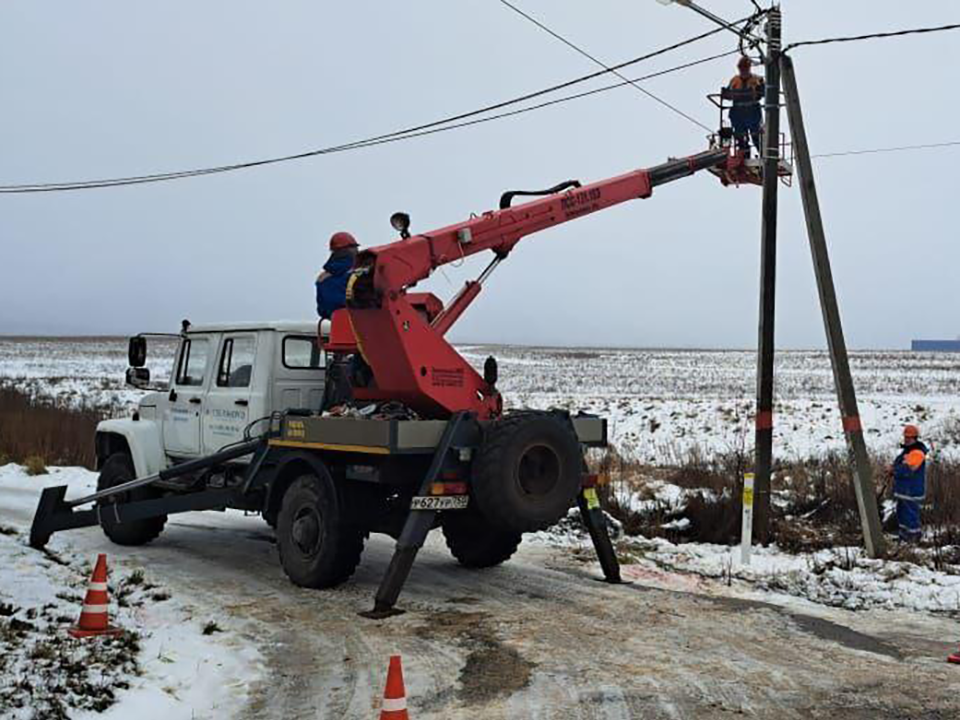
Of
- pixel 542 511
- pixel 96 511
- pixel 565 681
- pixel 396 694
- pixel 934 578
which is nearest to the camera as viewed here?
pixel 396 694

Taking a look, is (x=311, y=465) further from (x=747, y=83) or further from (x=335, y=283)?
(x=747, y=83)

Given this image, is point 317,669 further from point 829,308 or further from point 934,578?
point 829,308

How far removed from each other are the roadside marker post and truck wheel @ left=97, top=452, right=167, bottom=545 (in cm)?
617

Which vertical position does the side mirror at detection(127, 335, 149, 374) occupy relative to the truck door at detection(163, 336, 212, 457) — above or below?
above

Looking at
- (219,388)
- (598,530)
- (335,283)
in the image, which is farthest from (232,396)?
(598,530)

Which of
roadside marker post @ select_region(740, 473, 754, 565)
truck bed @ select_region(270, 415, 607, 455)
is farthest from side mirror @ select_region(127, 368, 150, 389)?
roadside marker post @ select_region(740, 473, 754, 565)

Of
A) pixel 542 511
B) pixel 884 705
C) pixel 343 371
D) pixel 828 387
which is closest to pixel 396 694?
pixel 884 705

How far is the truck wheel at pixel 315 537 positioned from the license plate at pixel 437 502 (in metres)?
0.86

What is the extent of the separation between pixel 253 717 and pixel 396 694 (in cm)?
156

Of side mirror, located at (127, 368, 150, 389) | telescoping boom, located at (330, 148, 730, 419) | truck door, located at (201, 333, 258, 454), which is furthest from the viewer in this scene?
side mirror, located at (127, 368, 150, 389)

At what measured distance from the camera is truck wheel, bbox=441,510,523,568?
10023 millimetres

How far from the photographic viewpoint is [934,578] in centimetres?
954

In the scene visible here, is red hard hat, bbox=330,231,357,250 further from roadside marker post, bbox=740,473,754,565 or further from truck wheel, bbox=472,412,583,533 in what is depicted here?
roadside marker post, bbox=740,473,754,565

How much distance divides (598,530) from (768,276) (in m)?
4.23
